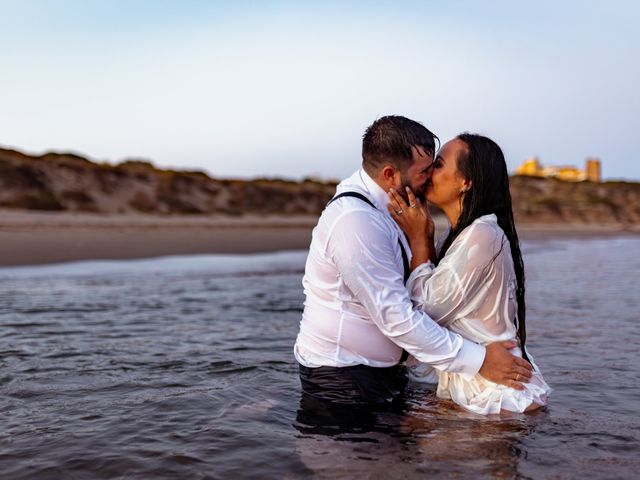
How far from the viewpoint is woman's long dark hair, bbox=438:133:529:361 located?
3865mm

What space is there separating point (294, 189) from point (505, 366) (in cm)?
3404

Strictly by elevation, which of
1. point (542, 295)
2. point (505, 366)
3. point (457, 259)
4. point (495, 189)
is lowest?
point (542, 295)

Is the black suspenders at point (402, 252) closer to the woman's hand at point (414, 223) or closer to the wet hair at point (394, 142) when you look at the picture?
the woman's hand at point (414, 223)

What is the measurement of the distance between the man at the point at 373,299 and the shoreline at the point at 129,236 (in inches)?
455

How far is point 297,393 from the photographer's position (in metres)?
5.11

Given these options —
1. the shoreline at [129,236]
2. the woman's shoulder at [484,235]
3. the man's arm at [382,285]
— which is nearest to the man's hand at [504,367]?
the man's arm at [382,285]

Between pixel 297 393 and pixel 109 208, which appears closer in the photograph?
pixel 297 393

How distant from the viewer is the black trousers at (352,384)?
12.8 feet

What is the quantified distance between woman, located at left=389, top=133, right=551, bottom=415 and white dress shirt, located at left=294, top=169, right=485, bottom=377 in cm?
12

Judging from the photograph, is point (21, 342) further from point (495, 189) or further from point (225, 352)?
point (495, 189)

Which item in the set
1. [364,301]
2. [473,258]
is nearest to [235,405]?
[364,301]

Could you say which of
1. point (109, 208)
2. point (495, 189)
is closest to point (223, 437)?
point (495, 189)

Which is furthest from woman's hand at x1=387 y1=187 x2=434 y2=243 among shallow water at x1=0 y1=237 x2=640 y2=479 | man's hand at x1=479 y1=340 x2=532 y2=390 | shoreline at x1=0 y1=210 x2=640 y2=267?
shoreline at x1=0 y1=210 x2=640 y2=267

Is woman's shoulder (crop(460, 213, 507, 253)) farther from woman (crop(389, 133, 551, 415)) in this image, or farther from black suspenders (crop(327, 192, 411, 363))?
black suspenders (crop(327, 192, 411, 363))
